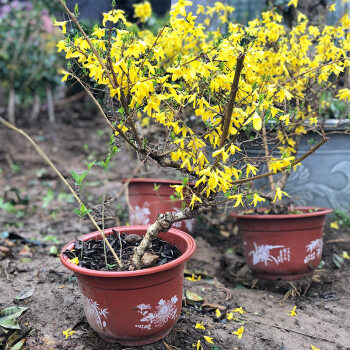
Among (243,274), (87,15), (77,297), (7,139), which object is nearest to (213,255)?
(243,274)

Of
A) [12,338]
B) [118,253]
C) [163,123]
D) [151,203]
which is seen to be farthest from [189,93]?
[12,338]

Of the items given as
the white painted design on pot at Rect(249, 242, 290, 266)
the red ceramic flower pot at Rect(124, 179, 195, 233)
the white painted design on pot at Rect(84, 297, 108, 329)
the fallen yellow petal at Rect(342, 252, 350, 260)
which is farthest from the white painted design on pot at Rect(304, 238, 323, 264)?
the white painted design on pot at Rect(84, 297, 108, 329)

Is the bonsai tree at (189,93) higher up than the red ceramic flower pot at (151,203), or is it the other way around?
the bonsai tree at (189,93)

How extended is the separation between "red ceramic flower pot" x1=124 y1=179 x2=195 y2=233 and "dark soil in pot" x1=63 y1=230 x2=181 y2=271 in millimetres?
797

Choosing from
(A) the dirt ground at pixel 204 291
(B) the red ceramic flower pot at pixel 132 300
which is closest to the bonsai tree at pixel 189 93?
(B) the red ceramic flower pot at pixel 132 300

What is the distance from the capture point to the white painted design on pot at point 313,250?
104 inches

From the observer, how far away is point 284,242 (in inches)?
103

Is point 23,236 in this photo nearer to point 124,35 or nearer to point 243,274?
point 243,274

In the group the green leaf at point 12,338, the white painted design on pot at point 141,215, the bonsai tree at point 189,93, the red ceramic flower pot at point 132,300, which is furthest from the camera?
the white painted design on pot at point 141,215

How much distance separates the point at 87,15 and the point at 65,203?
2.12 metres

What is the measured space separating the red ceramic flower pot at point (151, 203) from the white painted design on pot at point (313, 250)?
925mm

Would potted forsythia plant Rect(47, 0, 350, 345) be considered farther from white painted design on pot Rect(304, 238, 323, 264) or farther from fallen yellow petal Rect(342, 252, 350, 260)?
fallen yellow petal Rect(342, 252, 350, 260)

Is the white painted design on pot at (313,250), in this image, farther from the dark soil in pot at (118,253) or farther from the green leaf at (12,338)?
the green leaf at (12,338)

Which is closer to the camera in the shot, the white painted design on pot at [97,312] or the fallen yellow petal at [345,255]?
the white painted design on pot at [97,312]
